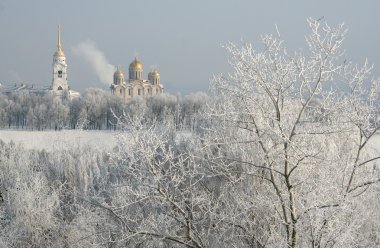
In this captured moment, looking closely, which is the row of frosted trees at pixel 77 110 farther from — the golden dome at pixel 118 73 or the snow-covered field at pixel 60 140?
the golden dome at pixel 118 73

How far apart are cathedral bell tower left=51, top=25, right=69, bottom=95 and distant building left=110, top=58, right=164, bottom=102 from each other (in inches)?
278

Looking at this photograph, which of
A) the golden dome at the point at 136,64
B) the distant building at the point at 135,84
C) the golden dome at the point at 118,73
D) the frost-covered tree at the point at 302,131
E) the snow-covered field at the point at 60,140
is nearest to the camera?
the frost-covered tree at the point at 302,131

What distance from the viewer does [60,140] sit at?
23.7 meters

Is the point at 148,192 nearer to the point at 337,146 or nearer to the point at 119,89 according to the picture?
the point at 337,146

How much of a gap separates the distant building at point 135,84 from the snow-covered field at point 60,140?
15456 millimetres

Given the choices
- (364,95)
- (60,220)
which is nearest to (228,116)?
(364,95)

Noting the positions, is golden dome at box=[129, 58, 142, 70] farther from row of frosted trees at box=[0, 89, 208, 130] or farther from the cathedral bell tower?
the cathedral bell tower

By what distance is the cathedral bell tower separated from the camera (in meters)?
62.8

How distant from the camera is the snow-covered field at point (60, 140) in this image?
23.7m

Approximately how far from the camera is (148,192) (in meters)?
5.65

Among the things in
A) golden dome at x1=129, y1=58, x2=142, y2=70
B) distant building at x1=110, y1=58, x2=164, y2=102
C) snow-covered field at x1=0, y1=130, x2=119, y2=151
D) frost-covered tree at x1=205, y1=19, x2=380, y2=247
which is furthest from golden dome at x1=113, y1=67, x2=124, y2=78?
frost-covered tree at x1=205, y1=19, x2=380, y2=247

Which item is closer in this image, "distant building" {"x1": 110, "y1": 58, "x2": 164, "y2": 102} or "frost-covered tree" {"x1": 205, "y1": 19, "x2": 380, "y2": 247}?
"frost-covered tree" {"x1": 205, "y1": 19, "x2": 380, "y2": 247}

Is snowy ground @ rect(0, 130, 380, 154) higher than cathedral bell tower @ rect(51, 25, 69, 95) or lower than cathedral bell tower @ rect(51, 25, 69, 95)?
lower

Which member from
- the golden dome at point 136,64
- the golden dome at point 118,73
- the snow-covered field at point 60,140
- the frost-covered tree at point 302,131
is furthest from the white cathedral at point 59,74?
the frost-covered tree at point 302,131
